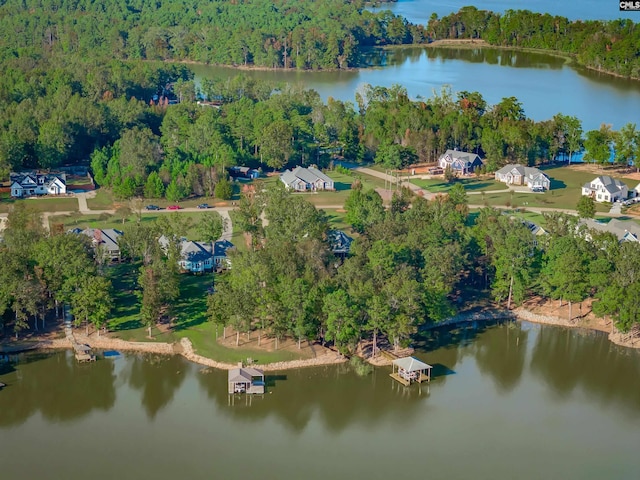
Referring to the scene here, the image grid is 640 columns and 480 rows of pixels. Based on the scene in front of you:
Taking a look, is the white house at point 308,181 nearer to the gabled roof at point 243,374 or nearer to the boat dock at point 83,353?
the boat dock at point 83,353

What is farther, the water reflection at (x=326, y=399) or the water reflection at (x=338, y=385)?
the water reflection at (x=338, y=385)

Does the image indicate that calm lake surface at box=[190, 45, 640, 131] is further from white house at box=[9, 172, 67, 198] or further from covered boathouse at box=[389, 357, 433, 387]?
covered boathouse at box=[389, 357, 433, 387]

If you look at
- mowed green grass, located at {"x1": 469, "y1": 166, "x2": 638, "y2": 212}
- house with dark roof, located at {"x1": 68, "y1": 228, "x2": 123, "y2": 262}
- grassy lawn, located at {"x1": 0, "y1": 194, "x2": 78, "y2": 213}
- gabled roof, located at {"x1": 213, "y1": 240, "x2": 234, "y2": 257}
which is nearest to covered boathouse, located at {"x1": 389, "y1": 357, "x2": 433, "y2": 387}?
gabled roof, located at {"x1": 213, "y1": 240, "x2": 234, "y2": 257}

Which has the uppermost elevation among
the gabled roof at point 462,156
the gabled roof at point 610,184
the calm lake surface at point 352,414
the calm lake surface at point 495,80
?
the calm lake surface at point 495,80

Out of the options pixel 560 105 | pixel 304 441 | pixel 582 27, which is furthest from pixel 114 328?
pixel 582 27

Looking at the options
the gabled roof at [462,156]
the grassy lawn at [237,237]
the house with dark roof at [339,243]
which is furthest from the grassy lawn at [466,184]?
the grassy lawn at [237,237]

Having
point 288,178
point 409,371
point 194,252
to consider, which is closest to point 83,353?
point 194,252

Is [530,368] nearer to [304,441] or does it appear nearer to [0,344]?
[304,441]
